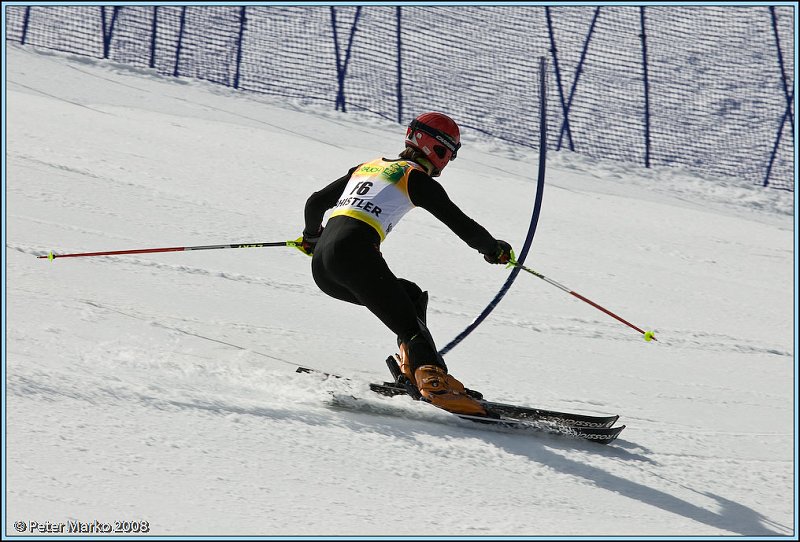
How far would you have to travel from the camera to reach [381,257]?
14.6ft

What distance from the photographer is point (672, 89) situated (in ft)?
49.8

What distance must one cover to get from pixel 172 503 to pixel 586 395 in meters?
Result: 3.14

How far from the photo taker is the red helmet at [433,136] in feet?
15.2

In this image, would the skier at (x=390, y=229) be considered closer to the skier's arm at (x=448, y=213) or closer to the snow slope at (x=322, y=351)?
the skier's arm at (x=448, y=213)

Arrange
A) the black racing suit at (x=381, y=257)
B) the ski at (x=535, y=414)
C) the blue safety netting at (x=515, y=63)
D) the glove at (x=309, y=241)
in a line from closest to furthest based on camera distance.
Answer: the black racing suit at (x=381, y=257) → the ski at (x=535, y=414) → the glove at (x=309, y=241) → the blue safety netting at (x=515, y=63)

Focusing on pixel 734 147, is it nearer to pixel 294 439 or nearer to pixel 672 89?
pixel 672 89

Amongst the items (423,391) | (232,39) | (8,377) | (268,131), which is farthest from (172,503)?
(232,39)

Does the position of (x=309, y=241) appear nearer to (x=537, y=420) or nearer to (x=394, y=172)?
(x=394, y=172)

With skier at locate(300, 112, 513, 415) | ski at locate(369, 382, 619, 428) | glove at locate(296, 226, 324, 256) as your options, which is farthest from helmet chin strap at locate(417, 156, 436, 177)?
ski at locate(369, 382, 619, 428)

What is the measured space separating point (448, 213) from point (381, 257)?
40 centimetres

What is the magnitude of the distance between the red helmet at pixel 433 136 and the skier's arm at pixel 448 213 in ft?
0.86

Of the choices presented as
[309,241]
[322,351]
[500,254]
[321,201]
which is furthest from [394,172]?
[322,351]

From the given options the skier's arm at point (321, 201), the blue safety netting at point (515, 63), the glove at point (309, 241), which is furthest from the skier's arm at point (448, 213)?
the blue safety netting at point (515, 63)

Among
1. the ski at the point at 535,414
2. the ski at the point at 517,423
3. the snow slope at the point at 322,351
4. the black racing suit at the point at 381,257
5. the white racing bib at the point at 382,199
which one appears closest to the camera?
the snow slope at the point at 322,351
